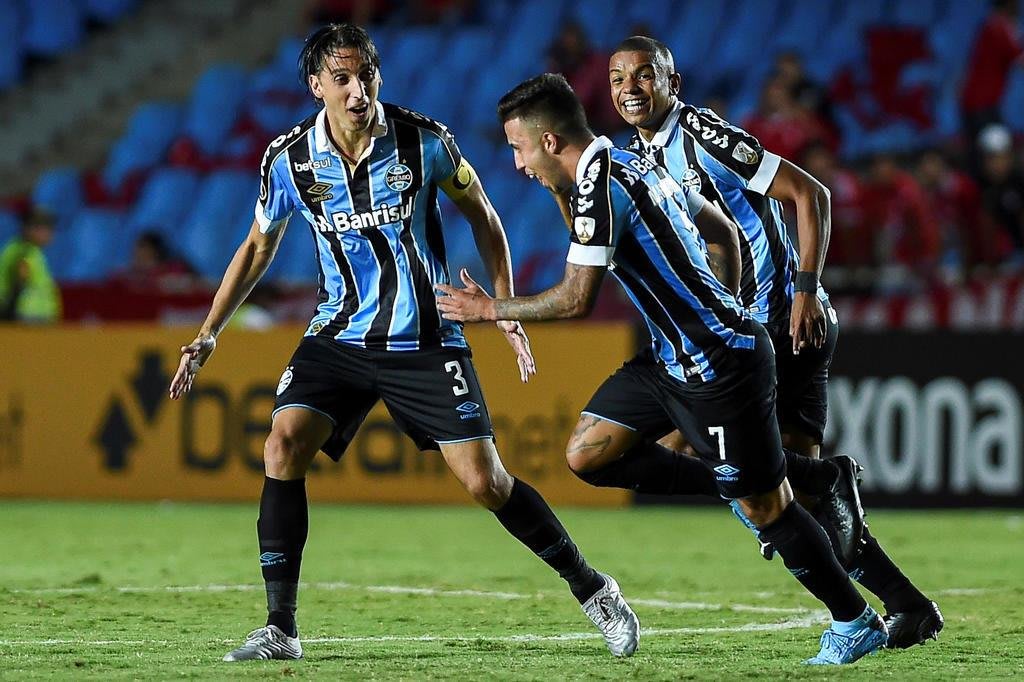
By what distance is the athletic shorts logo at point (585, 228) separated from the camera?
5602 mm

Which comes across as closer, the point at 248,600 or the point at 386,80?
the point at 248,600

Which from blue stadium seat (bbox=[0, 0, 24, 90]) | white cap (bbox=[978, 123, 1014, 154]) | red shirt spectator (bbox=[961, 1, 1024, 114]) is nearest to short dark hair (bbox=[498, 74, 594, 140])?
white cap (bbox=[978, 123, 1014, 154])

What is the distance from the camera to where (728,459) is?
584 cm

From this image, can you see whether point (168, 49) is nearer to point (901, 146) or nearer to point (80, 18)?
point (80, 18)

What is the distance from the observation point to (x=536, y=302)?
5.71 metres

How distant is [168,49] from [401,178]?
16.4 meters

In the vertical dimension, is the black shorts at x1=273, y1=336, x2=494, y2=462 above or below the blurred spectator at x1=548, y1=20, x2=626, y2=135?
below

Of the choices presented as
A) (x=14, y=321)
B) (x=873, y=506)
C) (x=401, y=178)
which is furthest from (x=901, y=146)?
(x=401, y=178)

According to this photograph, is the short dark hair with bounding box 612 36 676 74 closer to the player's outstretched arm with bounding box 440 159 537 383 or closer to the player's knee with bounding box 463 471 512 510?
the player's outstretched arm with bounding box 440 159 537 383

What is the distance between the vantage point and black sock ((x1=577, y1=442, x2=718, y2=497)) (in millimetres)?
6516

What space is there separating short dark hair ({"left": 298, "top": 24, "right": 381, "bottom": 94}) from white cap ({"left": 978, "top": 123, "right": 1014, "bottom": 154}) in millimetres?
9041

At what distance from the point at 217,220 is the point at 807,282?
12549mm

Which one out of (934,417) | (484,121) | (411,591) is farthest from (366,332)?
(484,121)

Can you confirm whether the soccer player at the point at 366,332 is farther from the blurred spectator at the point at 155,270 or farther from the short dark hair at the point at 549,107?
the blurred spectator at the point at 155,270
